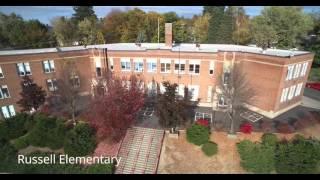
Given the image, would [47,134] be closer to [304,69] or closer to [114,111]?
[114,111]

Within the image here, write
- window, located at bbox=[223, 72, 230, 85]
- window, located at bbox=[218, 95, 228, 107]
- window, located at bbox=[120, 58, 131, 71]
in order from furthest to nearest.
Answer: window, located at bbox=[120, 58, 131, 71]
window, located at bbox=[218, 95, 228, 107]
window, located at bbox=[223, 72, 230, 85]

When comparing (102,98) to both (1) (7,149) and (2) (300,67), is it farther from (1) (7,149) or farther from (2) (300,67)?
(2) (300,67)

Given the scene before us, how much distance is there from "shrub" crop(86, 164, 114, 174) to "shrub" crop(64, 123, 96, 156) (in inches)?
62.4

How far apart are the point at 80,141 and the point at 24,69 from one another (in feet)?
42.6

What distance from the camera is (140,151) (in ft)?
60.8

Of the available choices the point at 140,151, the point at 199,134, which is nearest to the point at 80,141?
the point at 140,151

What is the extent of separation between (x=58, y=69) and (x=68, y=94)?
5478mm

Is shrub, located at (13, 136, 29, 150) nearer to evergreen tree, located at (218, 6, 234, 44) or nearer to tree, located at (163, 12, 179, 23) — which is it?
tree, located at (163, 12, 179, 23)

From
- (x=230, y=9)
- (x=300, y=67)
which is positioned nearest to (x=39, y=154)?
(x=300, y=67)

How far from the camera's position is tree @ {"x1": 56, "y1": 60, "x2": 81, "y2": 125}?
23.0m

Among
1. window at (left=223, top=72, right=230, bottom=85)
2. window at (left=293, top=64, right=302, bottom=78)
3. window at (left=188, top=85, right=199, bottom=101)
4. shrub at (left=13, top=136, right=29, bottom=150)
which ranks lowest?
shrub at (left=13, top=136, right=29, bottom=150)

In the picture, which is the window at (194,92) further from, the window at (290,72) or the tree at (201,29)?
the tree at (201,29)

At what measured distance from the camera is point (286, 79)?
23.2 metres

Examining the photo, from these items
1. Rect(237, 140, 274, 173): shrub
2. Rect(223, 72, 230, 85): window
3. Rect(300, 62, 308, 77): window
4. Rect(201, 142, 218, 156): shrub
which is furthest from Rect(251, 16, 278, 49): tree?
Rect(201, 142, 218, 156): shrub
